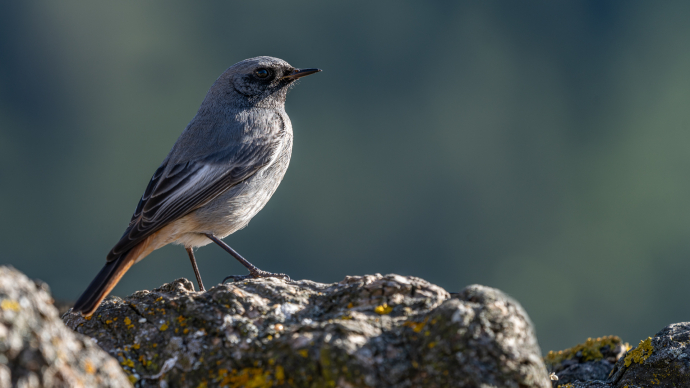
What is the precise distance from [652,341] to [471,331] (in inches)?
81.1

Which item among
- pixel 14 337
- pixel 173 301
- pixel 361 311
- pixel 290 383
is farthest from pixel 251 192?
pixel 14 337

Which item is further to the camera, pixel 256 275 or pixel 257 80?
pixel 257 80

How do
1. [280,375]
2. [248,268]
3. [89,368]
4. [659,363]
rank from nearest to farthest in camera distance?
1. [89,368]
2. [280,375]
3. [659,363]
4. [248,268]

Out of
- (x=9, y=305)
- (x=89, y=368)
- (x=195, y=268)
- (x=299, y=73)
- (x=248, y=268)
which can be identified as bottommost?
(x=195, y=268)

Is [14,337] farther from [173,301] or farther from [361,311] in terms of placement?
[361,311]

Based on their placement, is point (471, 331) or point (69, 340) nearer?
point (69, 340)

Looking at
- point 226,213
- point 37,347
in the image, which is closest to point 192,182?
point 226,213

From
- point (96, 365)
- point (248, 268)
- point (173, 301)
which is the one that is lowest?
point (248, 268)

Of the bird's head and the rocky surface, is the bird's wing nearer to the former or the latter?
the bird's head

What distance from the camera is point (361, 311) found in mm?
2920

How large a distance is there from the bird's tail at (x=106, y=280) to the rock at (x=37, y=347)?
154 centimetres

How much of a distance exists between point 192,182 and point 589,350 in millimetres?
4178

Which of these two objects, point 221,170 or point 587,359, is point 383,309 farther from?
point 221,170

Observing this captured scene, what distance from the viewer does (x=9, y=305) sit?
1809mm
